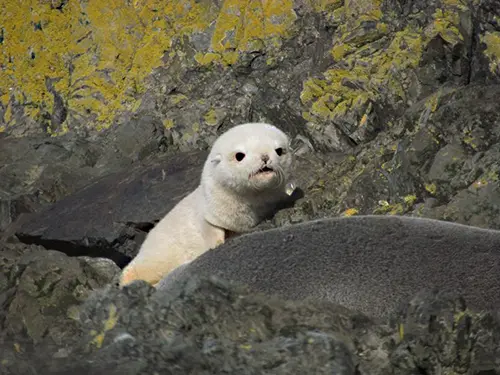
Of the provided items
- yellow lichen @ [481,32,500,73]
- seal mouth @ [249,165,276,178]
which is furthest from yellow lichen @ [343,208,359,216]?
yellow lichen @ [481,32,500,73]

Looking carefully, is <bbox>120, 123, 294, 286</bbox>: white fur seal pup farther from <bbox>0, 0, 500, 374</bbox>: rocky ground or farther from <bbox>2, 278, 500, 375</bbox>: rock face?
<bbox>2, 278, 500, 375</bbox>: rock face

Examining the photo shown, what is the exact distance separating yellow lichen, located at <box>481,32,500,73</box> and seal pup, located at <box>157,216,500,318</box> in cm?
356

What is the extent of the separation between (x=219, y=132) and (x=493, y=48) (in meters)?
3.36

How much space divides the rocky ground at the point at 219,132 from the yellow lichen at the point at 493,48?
0.02m

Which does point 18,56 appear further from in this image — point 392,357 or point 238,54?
point 392,357

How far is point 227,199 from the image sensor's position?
7.73 meters

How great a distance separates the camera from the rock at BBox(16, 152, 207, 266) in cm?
937

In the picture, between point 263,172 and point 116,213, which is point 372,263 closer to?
point 263,172

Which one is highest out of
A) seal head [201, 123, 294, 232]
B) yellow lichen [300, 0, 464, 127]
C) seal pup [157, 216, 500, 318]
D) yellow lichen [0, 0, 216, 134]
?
yellow lichen [0, 0, 216, 134]

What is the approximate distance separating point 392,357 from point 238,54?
746 cm

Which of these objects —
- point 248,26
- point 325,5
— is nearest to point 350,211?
point 325,5

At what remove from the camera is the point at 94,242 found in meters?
9.41

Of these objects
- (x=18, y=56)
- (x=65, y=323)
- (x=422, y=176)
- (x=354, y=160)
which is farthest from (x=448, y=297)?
(x=18, y=56)

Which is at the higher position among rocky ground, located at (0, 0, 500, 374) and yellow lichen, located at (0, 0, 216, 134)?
yellow lichen, located at (0, 0, 216, 134)
